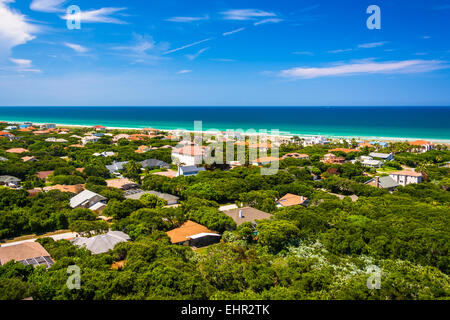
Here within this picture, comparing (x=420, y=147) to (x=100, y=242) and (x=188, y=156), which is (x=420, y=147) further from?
(x=100, y=242)

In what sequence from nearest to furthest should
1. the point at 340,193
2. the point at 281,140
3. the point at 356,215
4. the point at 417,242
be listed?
the point at 417,242 → the point at 356,215 → the point at 340,193 → the point at 281,140

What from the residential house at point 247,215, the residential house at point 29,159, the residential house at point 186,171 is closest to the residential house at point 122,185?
the residential house at point 186,171

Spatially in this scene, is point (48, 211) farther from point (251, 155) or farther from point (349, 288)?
point (251, 155)

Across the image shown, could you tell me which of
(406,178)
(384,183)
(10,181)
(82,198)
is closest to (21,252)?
(82,198)

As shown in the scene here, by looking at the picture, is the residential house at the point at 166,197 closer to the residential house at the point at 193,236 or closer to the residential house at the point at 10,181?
the residential house at the point at 193,236
